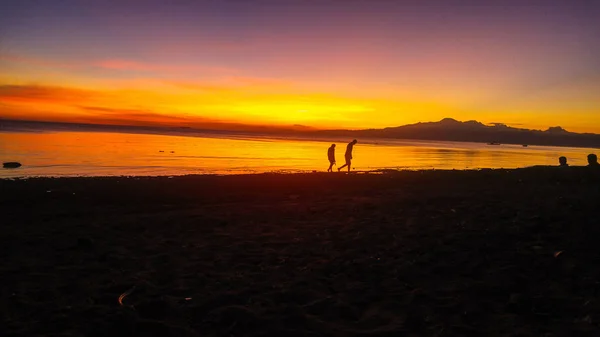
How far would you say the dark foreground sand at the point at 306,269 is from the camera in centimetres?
476

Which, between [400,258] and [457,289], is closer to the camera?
[457,289]

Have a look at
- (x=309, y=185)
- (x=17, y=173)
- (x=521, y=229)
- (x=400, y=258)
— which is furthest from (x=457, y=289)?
(x=17, y=173)

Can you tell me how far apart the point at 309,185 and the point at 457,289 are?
1381cm

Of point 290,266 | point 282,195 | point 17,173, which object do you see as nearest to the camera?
point 290,266

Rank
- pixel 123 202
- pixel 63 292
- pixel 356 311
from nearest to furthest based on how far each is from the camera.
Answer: pixel 356 311 → pixel 63 292 → pixel 123 202

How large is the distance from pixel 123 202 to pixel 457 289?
1164cm

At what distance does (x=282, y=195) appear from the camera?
632 inches

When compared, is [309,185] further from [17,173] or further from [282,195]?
[17,173]

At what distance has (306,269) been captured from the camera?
265 inches

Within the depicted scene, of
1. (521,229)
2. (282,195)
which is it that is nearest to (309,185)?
(282,195)

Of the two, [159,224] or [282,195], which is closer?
[159,224]

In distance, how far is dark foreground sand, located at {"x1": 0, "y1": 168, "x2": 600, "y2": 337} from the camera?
15.6 feet

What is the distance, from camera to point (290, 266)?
271 inches

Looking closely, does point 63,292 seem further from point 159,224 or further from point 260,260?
point 159,224
